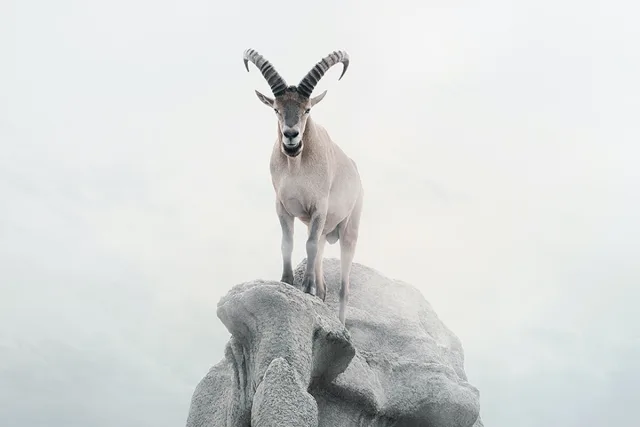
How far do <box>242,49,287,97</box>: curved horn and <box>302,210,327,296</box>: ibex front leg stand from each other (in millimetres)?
2028

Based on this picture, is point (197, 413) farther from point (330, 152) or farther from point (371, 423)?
point (330, 152)

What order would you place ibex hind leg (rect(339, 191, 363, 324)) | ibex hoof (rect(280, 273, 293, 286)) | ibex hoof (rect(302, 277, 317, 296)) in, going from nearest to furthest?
ibex hoof (rect(302, 277, 317, 296)) < ibex hoof (rect(280, 273, 293, 286)) < ibex hind leg (rect(339, 191, 363, 324))

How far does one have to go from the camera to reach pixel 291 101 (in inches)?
436

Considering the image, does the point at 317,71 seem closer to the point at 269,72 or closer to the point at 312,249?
the point at 269,72

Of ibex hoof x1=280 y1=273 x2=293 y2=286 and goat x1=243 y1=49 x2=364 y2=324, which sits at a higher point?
goat x1=243 y1=49 x2=364 y2=324

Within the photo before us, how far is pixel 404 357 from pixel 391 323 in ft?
2.86

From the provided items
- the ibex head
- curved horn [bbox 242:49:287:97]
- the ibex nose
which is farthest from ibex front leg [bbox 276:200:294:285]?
curved horn [bbox 242:49:287:97]

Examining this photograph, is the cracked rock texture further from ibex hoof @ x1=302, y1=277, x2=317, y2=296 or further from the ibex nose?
the ibex nose

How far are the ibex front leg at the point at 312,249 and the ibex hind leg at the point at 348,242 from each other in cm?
172

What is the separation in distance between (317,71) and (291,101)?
78 centimetres

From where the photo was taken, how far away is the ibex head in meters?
10.9

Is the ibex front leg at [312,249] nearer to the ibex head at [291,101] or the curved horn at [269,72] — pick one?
the ibex head at [291,101]

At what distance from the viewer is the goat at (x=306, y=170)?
1109 centimetres

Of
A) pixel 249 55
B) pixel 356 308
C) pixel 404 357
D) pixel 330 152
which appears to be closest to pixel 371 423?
pixel 404 357
